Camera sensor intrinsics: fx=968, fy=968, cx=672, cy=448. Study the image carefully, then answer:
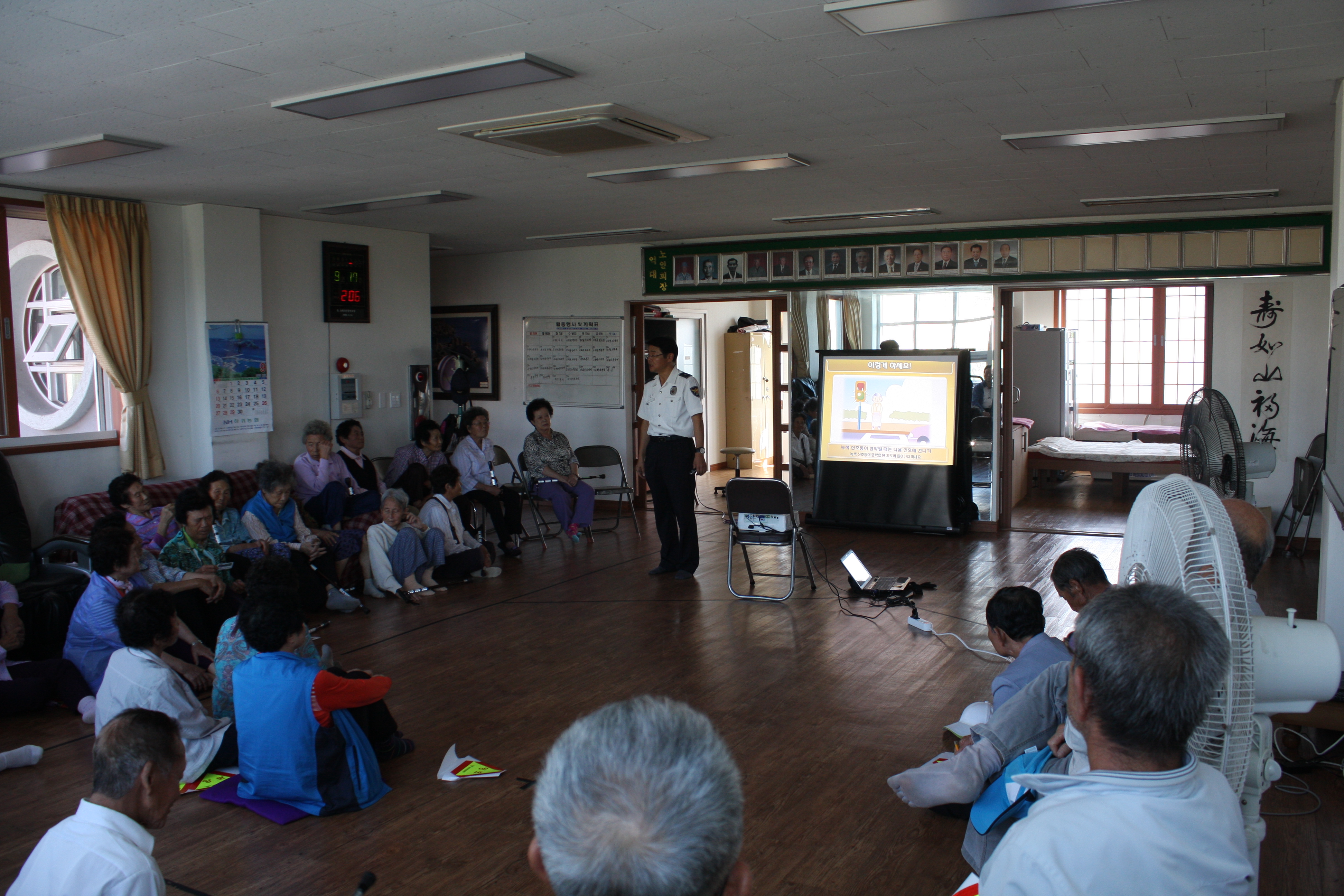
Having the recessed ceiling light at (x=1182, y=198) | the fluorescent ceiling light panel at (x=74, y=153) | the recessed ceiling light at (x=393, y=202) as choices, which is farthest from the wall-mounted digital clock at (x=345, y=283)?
the recessed ceiling light at (x=1182, y=198)

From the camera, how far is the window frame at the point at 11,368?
19.9ft

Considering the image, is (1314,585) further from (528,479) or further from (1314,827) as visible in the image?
(528,479)

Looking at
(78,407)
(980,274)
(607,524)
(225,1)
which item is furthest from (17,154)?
(980,274)

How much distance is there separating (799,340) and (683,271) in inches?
57.3

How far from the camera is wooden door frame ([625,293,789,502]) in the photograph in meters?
9.48

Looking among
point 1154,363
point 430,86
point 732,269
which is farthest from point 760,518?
point 1154,363

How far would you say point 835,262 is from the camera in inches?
362

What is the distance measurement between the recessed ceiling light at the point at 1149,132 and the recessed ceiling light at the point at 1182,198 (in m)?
2.12

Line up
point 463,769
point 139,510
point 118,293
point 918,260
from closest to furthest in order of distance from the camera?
point 463,769 < point 139,510 < point 118,293 < point 918,260

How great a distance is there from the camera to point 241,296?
23.9 feet

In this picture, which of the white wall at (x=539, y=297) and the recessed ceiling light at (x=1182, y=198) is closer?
the recessed ceiling light at (x=1182, y=198)

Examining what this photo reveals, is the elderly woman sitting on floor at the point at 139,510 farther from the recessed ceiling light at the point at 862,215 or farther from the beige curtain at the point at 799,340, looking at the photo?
the beige curtain at the point at 799,340

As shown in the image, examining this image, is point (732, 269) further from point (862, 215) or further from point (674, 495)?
point (674, 495)

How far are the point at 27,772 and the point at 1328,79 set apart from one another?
237 inches
